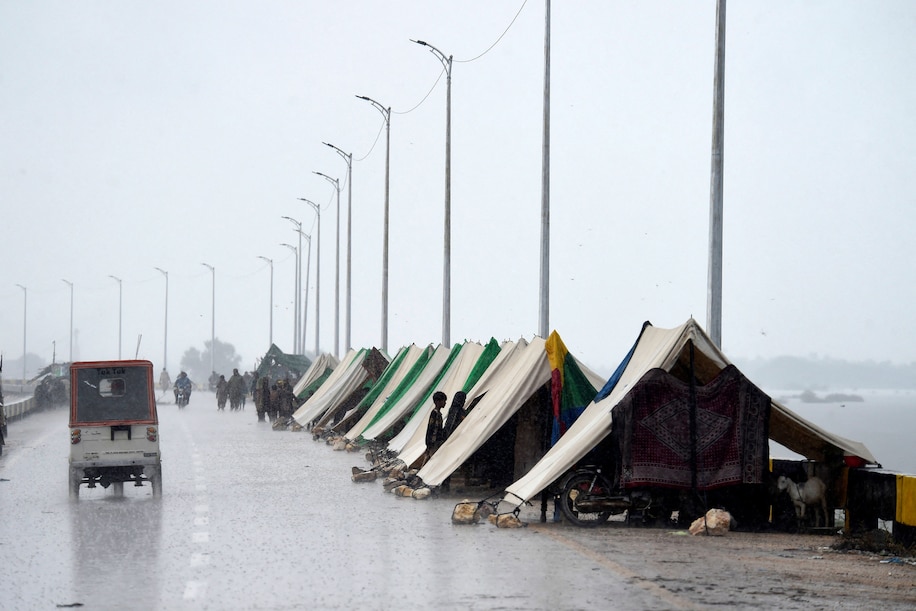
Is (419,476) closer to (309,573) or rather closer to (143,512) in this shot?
(143,512)

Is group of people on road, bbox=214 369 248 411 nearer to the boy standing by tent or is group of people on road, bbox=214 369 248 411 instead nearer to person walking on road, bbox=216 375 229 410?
person walking on road, bbox=216 375 229 410

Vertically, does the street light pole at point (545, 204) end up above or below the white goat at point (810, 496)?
above

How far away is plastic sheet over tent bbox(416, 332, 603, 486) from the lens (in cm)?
1888

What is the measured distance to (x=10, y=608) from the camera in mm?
9852

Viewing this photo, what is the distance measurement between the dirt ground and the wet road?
17 cm

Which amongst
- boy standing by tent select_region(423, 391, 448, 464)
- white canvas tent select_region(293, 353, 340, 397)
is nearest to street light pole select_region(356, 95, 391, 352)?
white canvas tent select_region(293, 353, 340, 397)

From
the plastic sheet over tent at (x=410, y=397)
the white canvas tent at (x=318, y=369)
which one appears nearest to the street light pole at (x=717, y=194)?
the plastic sheet over tent at (x=410, y=397)

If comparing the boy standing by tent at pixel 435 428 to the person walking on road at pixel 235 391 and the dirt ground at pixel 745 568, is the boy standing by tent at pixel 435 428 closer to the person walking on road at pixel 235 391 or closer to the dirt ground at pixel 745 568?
the dirt ground at pixel 745 568

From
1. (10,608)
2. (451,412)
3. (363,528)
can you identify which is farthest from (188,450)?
(10,608)

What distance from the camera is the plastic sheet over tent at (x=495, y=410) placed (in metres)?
18.9

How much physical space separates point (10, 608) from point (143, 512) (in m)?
7.15

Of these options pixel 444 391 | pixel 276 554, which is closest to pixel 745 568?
pixel 276 554

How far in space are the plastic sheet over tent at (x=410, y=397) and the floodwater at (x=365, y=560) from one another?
788cm

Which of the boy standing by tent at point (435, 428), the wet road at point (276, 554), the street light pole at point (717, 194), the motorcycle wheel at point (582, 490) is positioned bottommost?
the wet road at point (276, 554)
